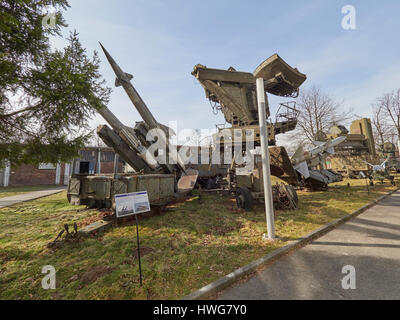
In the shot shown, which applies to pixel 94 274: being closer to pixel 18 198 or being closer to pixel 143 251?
pixel 143 251

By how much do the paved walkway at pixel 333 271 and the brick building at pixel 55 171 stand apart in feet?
58.5

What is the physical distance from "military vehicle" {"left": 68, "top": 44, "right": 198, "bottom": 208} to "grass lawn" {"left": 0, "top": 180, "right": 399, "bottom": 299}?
0.97m

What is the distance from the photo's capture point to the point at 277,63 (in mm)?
12914

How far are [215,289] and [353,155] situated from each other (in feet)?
94.3

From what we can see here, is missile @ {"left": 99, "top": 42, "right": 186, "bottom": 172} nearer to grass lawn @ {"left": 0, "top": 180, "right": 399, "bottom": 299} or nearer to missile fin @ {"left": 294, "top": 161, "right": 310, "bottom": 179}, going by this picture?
grass lawn @ {"left": 0, "top": 180, "right": 399, "bottom": 299}

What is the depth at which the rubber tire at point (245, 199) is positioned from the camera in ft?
25.0

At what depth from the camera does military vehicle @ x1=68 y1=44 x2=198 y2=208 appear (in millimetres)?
6109

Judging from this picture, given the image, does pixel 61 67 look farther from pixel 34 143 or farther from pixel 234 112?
pixel 234 112

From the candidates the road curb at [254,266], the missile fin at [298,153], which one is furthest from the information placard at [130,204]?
the missile fin at [298,153]

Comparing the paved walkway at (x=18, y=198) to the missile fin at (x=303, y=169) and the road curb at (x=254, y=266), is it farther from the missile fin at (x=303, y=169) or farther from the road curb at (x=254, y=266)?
the missile fin at (x=303, y=169)
